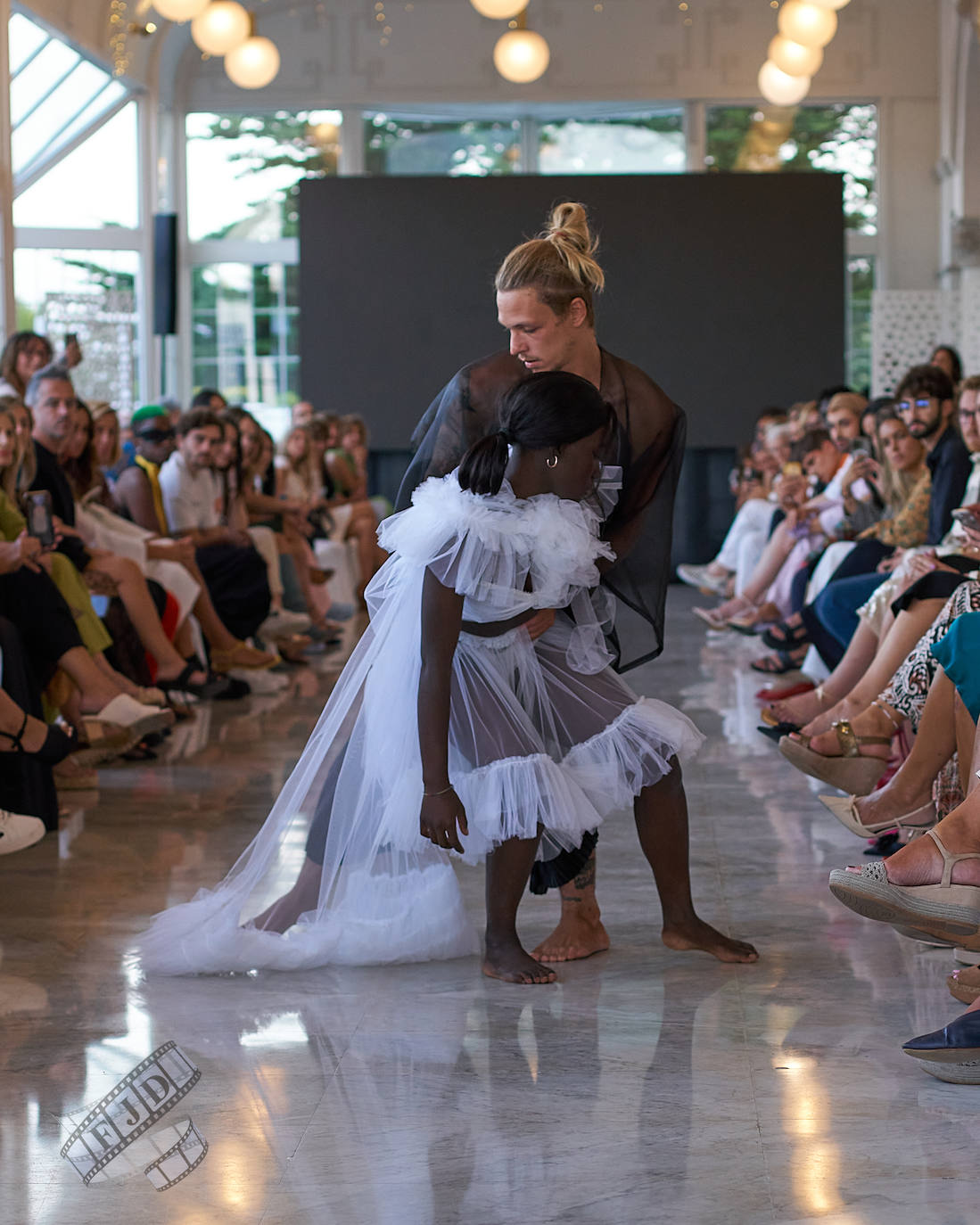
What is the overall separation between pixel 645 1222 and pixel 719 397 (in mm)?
10931

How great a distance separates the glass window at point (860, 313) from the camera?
43.3 feet

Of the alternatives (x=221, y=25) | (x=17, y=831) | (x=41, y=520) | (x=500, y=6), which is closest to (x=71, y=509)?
(x=41, y=520)

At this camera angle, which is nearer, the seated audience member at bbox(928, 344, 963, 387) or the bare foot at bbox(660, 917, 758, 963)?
the bare foot at bbox(660, 917, 758, 963)

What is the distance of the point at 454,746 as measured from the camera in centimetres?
252

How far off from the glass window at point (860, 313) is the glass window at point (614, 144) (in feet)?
5.58

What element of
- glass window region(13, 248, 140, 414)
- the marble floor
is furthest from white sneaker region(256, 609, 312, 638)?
glass window region(13, 248, 140, 414)

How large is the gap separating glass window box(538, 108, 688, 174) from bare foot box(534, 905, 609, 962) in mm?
11357

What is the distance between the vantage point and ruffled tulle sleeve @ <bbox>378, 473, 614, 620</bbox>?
2.39 metres

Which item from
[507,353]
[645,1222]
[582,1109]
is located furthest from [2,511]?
[645,1222]

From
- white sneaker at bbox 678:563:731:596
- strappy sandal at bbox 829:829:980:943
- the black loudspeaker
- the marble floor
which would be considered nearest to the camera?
the marble floor

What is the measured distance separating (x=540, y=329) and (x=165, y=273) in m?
11.1

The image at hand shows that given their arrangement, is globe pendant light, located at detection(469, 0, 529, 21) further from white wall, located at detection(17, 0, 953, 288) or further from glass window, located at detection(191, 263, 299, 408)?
glass window, located at detection(191, 263, 299, 408)

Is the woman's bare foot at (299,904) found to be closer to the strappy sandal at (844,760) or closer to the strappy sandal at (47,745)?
the strappy sandal at (47,745)

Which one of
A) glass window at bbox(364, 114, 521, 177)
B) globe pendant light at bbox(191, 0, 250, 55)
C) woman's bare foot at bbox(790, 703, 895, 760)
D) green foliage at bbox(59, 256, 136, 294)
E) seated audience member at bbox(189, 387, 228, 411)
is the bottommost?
woman's bare foot at bbox(790, 703, 895, 760)
